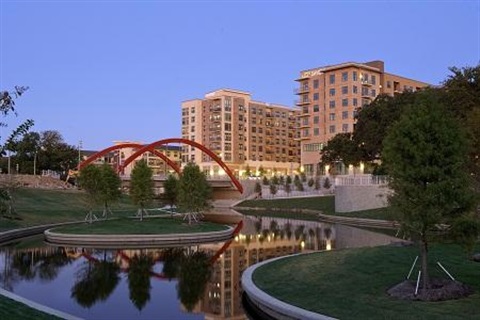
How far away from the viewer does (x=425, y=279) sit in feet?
47.1

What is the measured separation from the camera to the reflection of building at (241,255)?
16.8 meters

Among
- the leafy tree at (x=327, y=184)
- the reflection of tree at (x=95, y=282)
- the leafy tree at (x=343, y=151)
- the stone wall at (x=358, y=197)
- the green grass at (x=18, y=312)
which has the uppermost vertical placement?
the leafy tree at (x=343, y=151)

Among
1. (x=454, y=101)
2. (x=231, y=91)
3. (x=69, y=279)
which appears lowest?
(x=69, y=279)

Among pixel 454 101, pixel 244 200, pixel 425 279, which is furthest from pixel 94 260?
pixel 244 200

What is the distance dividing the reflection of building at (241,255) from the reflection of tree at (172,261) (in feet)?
5.82

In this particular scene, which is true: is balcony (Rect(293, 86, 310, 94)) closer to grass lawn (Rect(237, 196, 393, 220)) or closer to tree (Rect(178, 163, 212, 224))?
grass lawn (Rect(237, 196, 393, 220))

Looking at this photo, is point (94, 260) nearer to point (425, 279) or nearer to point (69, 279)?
point (69, 279)

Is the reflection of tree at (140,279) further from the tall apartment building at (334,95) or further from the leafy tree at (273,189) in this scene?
the tall apartment building at (334,95)

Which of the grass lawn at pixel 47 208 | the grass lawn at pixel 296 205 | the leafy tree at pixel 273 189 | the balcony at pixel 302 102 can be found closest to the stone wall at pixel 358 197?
the grass lawn at pixel 296 205

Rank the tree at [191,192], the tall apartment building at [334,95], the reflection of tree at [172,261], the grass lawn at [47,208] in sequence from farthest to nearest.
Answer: the tall apartment building at [334,95] < the grass lawn at [47,208] < the tree at [191,192] < the reflection of tree at [172,261]

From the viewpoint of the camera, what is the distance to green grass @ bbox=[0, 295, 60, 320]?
1211 cm

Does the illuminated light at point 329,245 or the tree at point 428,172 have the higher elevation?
the tree at point 428,172

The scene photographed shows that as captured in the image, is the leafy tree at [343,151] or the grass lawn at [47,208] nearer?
the grass lawn at [47,208]

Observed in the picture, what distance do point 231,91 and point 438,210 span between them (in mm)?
145411
